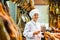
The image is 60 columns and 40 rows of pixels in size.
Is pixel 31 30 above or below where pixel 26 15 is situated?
below

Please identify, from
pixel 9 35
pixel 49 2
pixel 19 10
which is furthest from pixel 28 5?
pixel 9 35

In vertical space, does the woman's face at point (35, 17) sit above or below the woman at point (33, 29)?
above

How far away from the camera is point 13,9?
1.59 meters

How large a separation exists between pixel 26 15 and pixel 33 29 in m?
0.14

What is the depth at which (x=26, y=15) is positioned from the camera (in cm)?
162

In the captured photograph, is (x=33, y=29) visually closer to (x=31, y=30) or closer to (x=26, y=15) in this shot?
(x=31, y=30)

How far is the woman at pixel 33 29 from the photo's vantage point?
5.33ft

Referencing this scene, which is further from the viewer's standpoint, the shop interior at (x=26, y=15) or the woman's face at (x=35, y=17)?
the woman's face at (x=35, y=17)

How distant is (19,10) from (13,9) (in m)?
0.06

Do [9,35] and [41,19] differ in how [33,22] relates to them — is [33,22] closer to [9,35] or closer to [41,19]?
[41,19]

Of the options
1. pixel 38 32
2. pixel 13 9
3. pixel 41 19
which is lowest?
pixel 38 32

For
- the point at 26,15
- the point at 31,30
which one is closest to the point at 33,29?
the point at 31,30

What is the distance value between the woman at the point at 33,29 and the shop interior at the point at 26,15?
1.1 inches

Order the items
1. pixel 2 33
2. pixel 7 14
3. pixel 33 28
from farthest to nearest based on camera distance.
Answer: pixel 33 28 → pixel 7 14 → pixel 2 33
